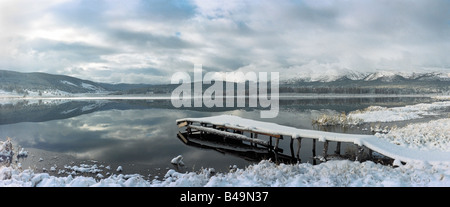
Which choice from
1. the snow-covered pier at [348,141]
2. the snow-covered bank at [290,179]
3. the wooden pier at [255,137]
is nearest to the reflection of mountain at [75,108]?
the wooden pier at [255,137]

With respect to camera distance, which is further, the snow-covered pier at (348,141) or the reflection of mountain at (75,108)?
the reflection of mountain at (75,108)

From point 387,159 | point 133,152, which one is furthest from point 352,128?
point 133,152

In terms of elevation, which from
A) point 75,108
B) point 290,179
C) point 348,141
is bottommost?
point 75,108

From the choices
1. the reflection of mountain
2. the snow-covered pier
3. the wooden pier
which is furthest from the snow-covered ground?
the reflection of mountain

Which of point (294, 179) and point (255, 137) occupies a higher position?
point (294, 179)

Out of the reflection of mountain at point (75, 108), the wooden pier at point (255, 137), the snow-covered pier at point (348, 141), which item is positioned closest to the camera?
the snow-covered pier at point (348, 141)

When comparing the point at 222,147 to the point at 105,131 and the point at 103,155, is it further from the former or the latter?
the point at 105,131

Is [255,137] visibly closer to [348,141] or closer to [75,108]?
[348,141]

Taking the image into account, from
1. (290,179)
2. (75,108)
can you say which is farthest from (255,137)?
(75,108)

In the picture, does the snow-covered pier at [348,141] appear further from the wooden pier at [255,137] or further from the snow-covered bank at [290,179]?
the snow-covered bank at [290,179]

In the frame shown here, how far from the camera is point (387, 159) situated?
1498 cm

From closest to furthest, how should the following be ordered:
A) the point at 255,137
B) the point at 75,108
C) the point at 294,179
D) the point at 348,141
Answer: the point at 294,179 < the point at 348,141 < the point at 255,137 < the point at 75,108

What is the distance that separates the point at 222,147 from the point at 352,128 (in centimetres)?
1543

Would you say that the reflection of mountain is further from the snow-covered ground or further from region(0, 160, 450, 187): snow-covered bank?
region(0, 160, 450, 187): snow-covered bank
